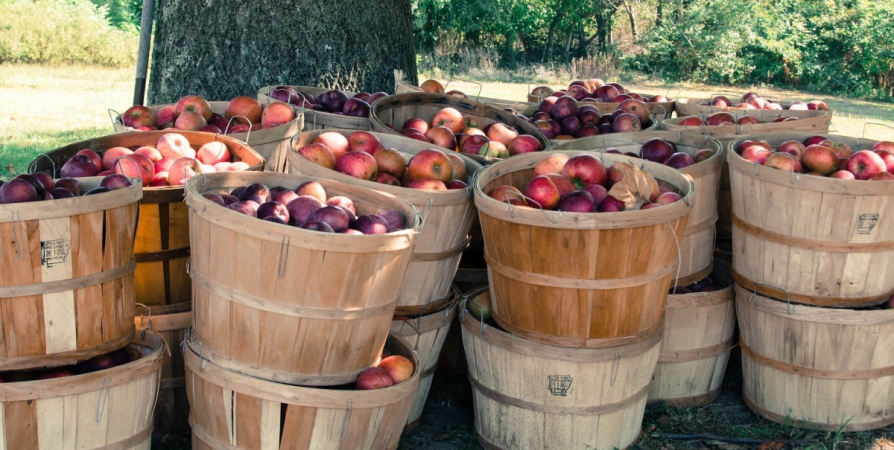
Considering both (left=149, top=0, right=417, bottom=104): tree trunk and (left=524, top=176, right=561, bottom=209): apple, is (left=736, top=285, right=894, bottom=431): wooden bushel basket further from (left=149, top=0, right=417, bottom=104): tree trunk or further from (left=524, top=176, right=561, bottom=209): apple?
(left=149, top=0, right=417, bottom=104): tree trunk

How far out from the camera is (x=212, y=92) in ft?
19.5

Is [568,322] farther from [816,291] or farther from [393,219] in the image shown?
[816,291]

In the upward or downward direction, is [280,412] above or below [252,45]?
below

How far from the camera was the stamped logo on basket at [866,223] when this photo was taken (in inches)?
149

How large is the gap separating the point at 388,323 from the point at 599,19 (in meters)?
22.2

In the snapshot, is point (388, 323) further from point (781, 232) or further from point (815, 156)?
point (815, 156)

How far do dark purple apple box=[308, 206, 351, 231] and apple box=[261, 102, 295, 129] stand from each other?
1.81 metres

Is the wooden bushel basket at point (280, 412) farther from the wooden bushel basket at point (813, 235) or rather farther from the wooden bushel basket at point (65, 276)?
the wooden bushel basket at point (813, 235)

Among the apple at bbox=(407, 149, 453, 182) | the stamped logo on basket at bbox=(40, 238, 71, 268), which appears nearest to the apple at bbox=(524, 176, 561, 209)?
the apple at bbox=(407, 149, 453, 182)

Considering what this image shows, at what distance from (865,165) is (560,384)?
6.24 ft

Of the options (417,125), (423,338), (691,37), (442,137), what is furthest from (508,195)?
(691,37)

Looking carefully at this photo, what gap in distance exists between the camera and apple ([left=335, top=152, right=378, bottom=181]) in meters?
3.78

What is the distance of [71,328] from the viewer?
294cm

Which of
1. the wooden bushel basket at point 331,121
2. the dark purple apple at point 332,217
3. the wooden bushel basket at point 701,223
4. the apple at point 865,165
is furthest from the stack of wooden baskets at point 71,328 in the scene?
the apple at point 865,165
